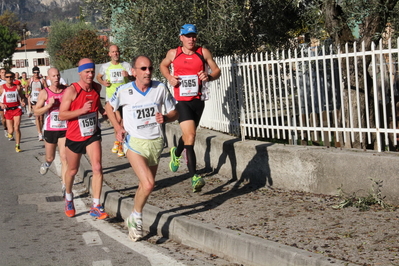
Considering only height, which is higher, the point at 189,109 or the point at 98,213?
the point at 189,109

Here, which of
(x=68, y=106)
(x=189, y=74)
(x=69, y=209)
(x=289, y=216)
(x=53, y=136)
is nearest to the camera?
(x=289, y=216)

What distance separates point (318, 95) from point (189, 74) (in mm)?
1692

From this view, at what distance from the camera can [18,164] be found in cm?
1327

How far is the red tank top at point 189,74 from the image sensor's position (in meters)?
8.24

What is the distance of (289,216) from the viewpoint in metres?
6.63

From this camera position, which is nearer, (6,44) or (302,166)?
(302,166)

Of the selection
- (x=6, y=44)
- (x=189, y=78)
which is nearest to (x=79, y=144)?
(x=189, y=78)

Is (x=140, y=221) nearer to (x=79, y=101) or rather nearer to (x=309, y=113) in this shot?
(x=79, y=101)

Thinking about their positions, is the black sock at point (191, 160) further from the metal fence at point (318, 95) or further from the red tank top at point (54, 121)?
the red tank top at point (54, 121)

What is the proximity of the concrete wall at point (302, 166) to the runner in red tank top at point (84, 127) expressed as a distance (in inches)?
84.6

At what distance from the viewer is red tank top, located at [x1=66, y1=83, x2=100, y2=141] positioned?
7664 mm

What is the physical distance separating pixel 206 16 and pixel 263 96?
327cm

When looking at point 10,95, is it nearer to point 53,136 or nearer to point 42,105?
point 53,136

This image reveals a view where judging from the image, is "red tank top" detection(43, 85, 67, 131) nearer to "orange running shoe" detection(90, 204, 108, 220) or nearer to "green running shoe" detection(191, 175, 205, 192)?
"orange running shoe" detection(90, 204, 108, 220)
